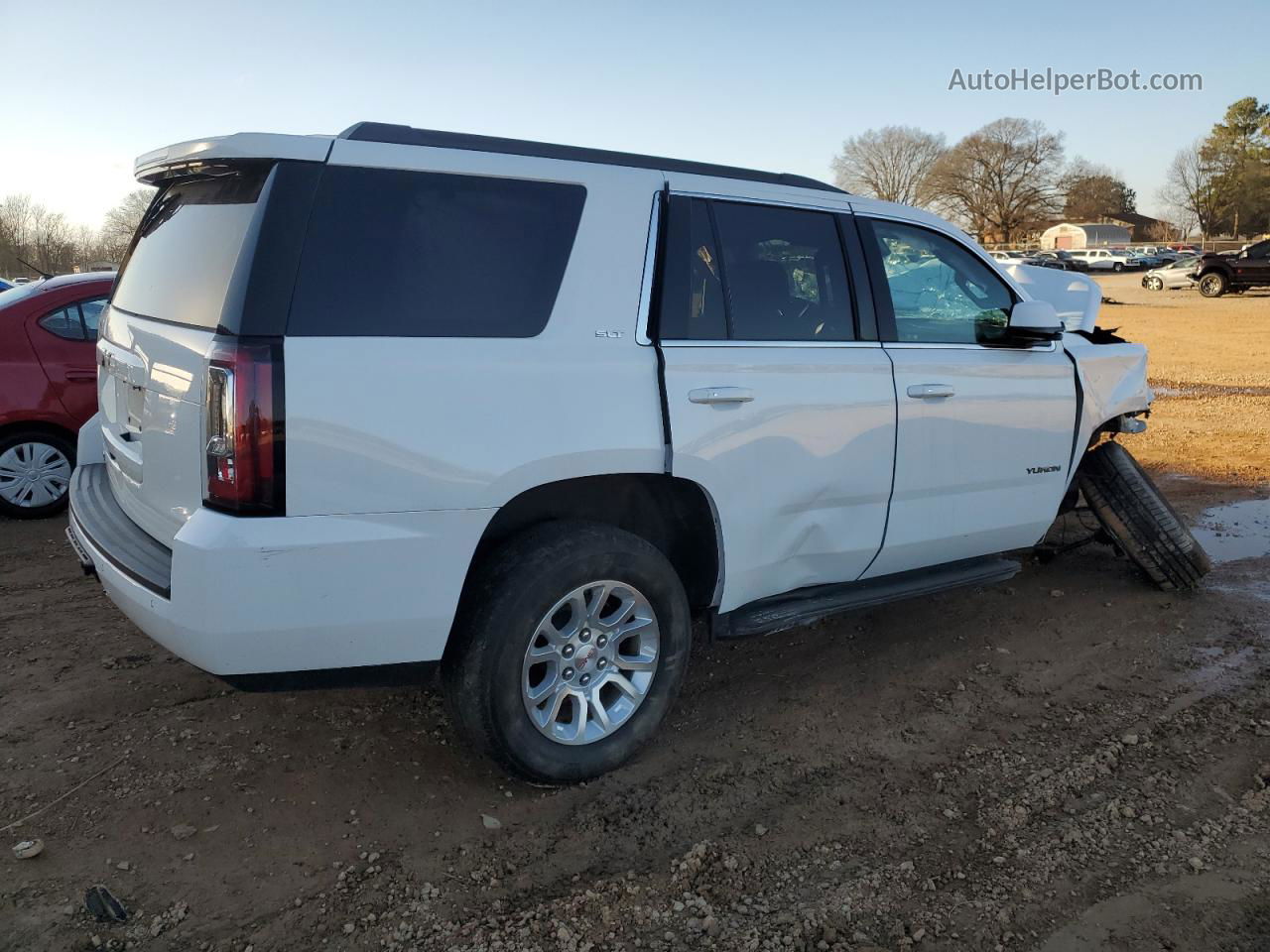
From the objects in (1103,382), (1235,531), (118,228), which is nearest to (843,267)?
(1103,382)

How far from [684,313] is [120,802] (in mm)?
2434

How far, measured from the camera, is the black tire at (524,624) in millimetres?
2998

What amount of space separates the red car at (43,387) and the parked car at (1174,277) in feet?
131

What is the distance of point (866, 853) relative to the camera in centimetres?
297

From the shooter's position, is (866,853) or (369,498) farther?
(866,853)

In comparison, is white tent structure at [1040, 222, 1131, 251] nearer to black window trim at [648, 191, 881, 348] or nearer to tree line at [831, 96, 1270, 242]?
tree line at [831, 96, 1270, 242]

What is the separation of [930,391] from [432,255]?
2.08 metres

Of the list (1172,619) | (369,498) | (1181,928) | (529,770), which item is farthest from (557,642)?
(1172,619)

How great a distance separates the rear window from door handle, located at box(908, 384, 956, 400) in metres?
2.48

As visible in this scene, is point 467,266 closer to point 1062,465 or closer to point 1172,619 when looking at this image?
point 1062,465

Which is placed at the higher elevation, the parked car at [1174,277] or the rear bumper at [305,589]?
the parked car at [1174,277]

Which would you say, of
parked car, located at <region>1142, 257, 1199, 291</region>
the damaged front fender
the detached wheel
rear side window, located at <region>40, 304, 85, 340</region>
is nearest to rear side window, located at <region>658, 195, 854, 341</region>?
the damaged front fender

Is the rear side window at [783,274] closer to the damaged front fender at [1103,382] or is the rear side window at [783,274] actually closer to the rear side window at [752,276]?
the rear side window at [752,276]

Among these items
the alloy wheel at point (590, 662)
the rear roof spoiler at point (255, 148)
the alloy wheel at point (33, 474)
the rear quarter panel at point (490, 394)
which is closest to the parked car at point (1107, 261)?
the alloy wheel at point (33, 474)
